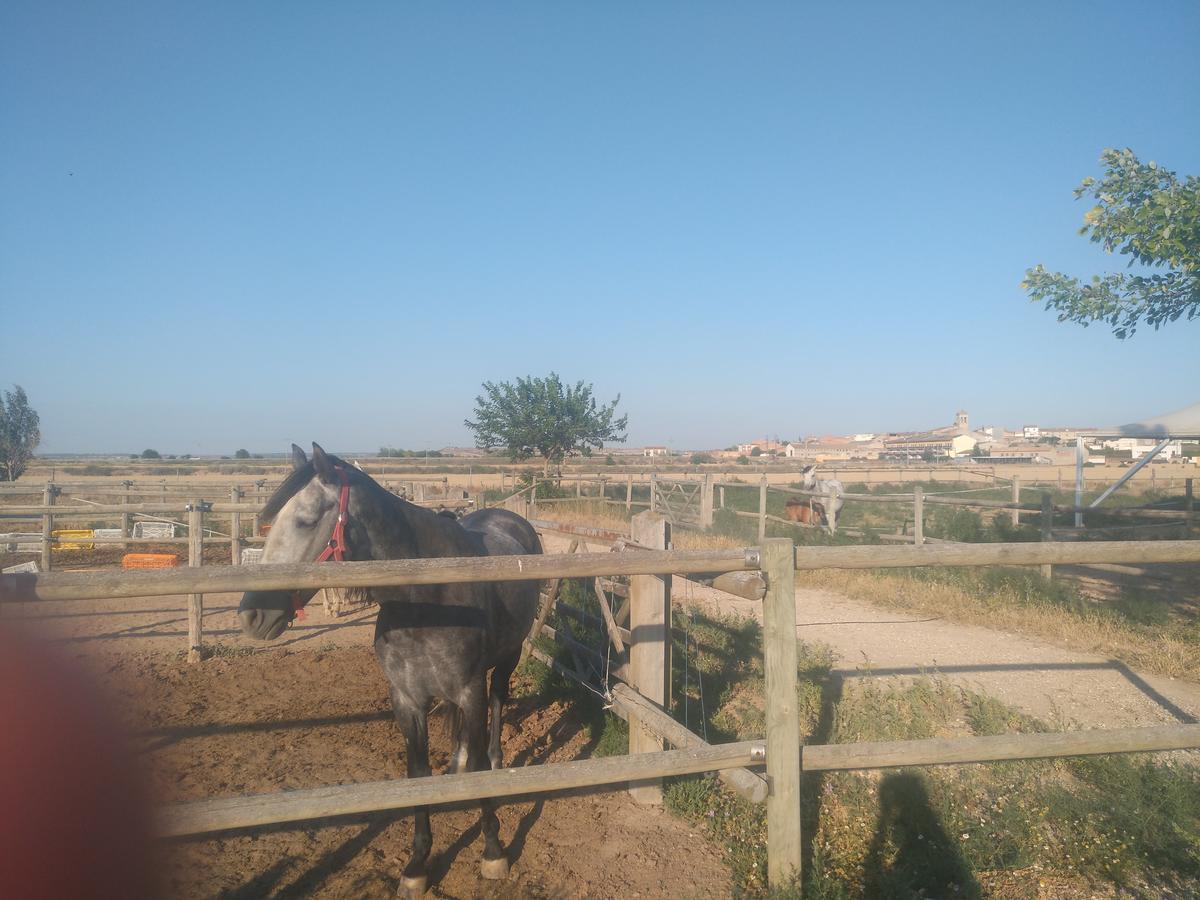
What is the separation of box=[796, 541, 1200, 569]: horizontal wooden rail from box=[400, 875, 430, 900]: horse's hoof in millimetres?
2159

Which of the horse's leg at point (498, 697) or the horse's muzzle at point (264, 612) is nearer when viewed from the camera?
the horse's muzzle at point (264, 612)

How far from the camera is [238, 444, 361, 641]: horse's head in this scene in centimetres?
273

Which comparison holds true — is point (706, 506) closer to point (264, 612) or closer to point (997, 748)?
point (997, 748)

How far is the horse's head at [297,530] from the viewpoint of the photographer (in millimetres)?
2727

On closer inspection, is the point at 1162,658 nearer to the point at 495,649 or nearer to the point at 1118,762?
the point at 1118,762

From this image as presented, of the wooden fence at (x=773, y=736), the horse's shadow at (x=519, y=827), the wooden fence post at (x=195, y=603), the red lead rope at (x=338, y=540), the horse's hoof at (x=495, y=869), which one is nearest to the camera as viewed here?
the wooden fence at (x=773, y=736)

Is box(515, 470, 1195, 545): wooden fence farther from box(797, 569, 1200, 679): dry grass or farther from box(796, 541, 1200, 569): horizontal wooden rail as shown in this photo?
box(796, 541, 1200, 569): horizontal wooden rail

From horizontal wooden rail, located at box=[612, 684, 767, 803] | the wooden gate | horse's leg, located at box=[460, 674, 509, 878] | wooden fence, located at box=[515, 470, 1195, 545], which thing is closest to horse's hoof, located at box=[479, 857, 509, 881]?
horse's leg, located at box=[460, 674, 509, 878]

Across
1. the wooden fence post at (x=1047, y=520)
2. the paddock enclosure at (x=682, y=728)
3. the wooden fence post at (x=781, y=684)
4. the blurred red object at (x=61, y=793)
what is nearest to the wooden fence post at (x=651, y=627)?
the paddock enclosure at (x=682, y=728)

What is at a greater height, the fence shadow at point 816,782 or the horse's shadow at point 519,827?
the fence shadow at point 816,782

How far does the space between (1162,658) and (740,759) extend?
543 cm

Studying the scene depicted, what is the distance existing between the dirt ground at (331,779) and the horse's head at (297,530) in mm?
630

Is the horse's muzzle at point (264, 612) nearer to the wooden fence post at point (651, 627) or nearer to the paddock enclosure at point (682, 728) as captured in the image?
the paddock enclosure at point (682, 728)

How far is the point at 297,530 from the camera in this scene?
2844mm
